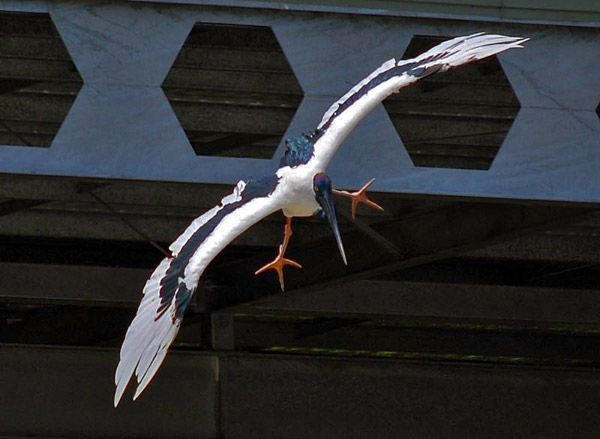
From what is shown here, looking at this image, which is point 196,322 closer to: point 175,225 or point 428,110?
point 175,225

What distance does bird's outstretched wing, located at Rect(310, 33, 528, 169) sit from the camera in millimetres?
10359

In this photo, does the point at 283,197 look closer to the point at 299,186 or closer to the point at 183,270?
the point at 299,186

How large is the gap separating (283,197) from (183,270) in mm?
788

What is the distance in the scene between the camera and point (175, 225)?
1516 centimetres

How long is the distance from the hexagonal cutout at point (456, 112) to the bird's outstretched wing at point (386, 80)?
5.70 feet

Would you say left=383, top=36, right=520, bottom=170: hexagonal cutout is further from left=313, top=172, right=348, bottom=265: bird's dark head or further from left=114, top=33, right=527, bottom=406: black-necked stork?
left=313, top=172, right=348, bottom=265: bird's dark head

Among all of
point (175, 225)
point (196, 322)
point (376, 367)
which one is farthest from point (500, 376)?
point (175, 225)

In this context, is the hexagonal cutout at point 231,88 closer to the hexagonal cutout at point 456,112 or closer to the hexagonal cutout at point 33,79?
the hexagonal cutout at point 33,79

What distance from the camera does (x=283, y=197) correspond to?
10258mm

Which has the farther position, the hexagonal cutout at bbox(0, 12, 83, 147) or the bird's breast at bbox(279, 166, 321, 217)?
the hexagonal cutout at bbox(0, 12, 83, 147)

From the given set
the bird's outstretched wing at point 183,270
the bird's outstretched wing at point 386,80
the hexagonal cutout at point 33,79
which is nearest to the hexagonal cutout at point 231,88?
the hexagonal cutout at point 33,79

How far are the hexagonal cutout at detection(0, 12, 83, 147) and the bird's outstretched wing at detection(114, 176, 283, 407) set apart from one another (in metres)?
2.19

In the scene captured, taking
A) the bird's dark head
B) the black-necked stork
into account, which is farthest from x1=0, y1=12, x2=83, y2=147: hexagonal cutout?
the bird's dark head

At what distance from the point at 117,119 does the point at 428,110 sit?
328cm
